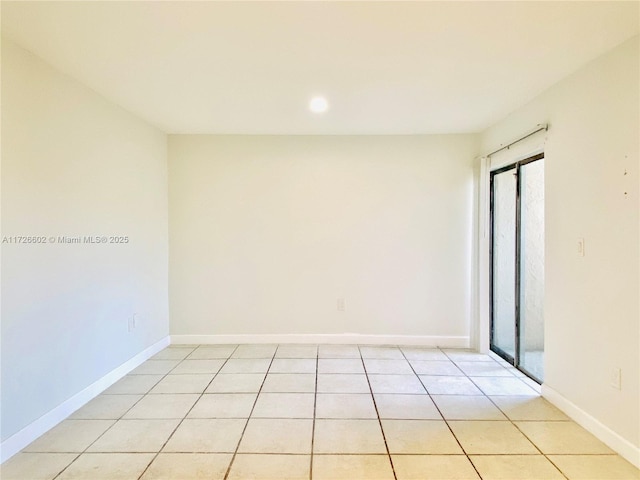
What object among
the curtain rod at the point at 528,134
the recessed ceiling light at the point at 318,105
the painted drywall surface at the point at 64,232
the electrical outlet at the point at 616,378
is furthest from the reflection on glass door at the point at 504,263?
the painted drywall surface at the point at 64,232

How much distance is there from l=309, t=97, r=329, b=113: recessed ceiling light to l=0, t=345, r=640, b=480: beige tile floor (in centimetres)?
221

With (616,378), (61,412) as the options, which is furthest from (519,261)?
(61,412)

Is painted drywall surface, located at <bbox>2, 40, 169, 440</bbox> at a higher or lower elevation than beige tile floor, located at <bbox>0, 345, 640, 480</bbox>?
higher

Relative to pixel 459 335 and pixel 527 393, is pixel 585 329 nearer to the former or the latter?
pixel 527 393

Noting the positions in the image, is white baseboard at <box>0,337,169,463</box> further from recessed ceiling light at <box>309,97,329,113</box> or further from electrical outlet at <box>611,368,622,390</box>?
electrical outlet at <box>611,368,622,390</box>

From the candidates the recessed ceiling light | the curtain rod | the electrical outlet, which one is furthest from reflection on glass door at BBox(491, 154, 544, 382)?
the recessed ceiling light

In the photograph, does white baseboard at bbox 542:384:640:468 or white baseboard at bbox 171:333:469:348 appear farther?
white baseboard at bbox 171:333:469:348

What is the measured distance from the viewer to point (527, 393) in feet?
8.82

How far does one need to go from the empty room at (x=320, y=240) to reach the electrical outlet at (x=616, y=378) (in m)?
0.01

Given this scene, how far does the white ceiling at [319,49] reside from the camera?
1.67m

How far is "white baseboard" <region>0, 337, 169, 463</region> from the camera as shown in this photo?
1.93 m

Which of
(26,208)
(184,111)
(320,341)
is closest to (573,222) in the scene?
(320,341)

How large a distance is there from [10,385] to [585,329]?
330 centimetres

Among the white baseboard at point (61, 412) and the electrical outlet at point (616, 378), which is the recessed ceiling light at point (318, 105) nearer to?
the electrical outlet at point (616, 378)
